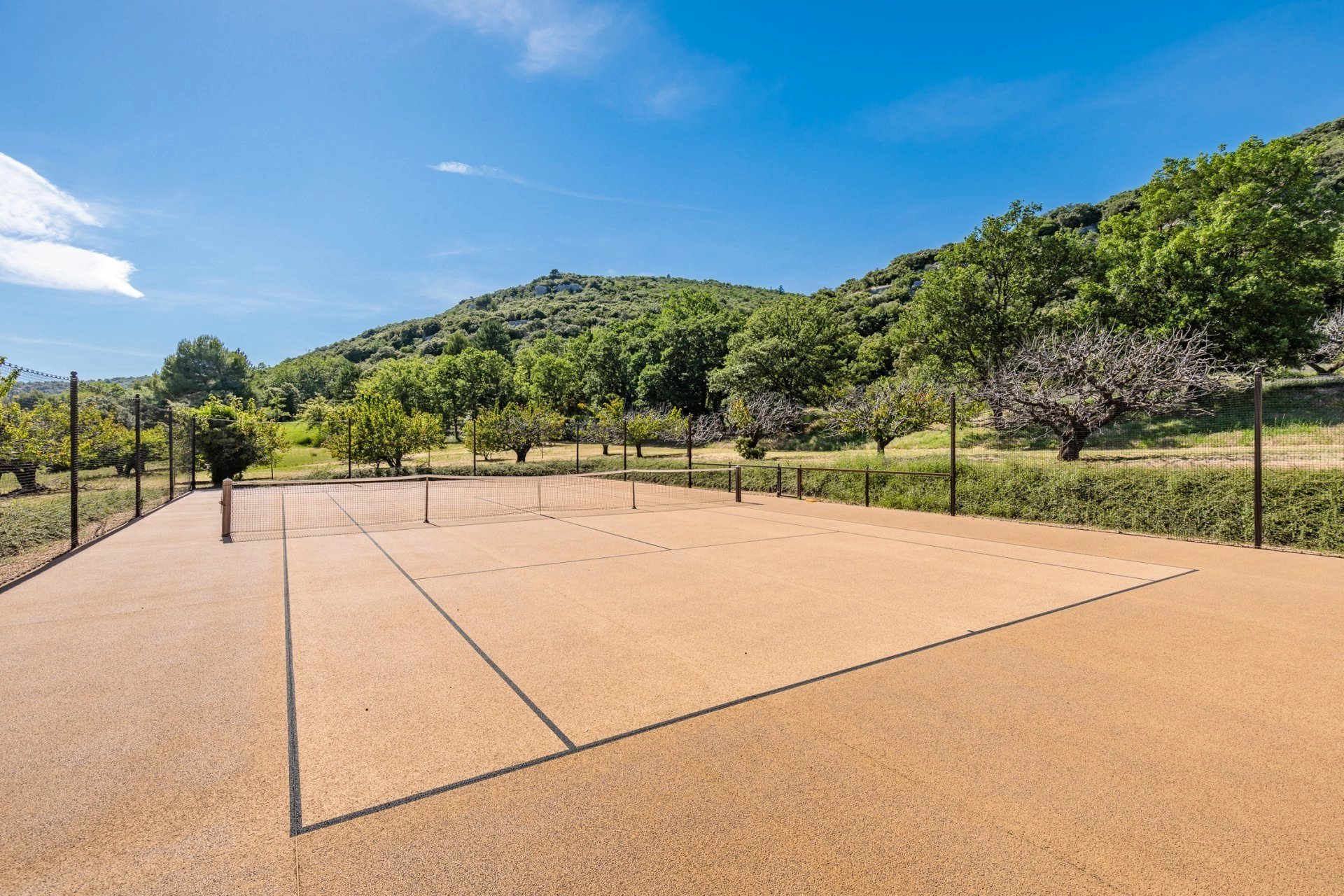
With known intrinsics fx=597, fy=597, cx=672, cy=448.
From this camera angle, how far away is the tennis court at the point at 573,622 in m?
3.12

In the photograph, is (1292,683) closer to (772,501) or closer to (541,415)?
(772,501)

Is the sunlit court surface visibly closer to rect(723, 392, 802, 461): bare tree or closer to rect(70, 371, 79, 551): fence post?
rect(70, 371, 79, 551): fence post

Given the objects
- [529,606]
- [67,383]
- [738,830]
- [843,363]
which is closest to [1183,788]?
[738,830]

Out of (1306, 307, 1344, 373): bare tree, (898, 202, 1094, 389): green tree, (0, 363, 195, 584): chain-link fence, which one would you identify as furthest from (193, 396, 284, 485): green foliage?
(1306, 307, 1344, 373): bare tree

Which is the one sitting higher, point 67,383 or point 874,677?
point 67,383

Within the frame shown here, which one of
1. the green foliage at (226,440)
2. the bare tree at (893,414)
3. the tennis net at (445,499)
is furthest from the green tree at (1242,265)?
the green foliage at (226,440)

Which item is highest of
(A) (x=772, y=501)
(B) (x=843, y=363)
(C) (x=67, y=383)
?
(B) (x=843, y=363)

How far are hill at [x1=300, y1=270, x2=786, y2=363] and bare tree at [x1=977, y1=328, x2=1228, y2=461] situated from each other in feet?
229

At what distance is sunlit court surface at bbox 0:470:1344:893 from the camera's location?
2.19 metres

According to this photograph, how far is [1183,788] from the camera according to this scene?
2613 mm

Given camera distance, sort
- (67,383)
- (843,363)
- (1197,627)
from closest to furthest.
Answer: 1. (1197,627)
2. (67,383)
3. (843,363)

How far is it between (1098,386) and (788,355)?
82.0 feet

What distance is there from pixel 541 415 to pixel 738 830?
31.3 meters

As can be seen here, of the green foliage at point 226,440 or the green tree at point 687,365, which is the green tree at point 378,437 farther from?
the green tree at point 687,365
